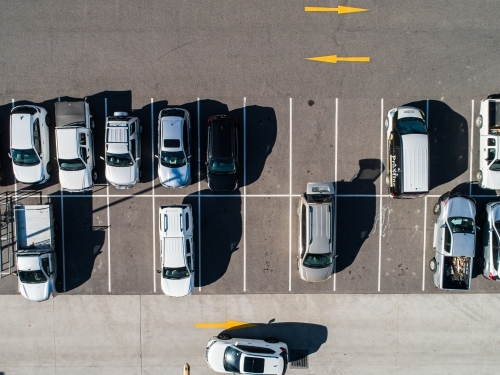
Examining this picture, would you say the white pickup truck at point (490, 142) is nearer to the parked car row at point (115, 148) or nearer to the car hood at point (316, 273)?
the car hood at point (316, 273)

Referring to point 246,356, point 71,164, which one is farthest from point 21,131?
point 246,356

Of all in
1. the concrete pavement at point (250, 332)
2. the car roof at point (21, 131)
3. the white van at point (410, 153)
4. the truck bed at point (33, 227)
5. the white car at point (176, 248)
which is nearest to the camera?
the white van at point (410, 153)

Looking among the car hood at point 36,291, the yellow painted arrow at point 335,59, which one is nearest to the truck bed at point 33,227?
the car hood at point 36,291

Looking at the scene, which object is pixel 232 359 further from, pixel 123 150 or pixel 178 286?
pixel 123 150

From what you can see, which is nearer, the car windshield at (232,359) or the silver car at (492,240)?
the silver car at (492,240)

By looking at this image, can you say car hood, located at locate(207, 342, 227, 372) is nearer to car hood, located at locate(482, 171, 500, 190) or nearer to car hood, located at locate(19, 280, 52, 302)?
car hood, located at locate(19, 280, 52, 302)

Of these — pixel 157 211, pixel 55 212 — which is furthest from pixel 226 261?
pixel 55 212

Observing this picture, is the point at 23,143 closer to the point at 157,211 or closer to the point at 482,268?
the point at 157,211
